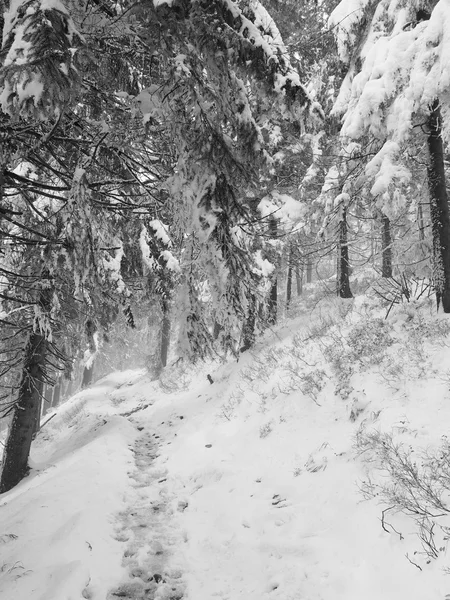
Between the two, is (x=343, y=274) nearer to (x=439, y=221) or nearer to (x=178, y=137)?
(x=439, y=221)

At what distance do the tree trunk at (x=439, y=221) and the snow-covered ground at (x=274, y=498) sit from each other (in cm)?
62

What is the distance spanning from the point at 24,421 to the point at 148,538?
17.9 ft

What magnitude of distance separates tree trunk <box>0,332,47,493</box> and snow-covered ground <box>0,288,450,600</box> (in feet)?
1.43

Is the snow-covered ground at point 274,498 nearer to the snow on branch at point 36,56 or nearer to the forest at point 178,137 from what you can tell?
the forest at point 178,137

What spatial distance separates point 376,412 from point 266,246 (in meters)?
Result: 7.39

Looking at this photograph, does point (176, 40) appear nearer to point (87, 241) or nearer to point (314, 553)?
point (87, 241)

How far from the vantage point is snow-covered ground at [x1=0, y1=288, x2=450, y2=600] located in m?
3.39

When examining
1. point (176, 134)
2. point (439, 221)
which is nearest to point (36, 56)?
point (176, 134)

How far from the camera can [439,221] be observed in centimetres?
715

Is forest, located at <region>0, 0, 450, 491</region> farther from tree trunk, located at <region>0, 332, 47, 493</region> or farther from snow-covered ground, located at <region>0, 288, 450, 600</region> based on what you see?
snow-covered ground, located at <region>0, 288, 450, 600</region>

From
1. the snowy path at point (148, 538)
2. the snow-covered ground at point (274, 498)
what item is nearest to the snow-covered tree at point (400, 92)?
the snow-covered ground at point (274, 498)

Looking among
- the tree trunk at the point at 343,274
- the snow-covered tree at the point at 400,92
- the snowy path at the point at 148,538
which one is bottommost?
the snowy path at the point at 148,538

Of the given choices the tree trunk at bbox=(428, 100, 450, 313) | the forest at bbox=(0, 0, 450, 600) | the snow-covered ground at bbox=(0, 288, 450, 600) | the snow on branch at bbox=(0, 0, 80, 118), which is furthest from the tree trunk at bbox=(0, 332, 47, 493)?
the tree trunk at bbox=(428, 100, 450, 313)

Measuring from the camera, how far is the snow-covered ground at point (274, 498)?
3391 mm
